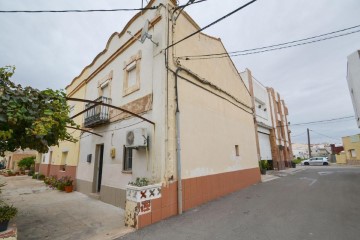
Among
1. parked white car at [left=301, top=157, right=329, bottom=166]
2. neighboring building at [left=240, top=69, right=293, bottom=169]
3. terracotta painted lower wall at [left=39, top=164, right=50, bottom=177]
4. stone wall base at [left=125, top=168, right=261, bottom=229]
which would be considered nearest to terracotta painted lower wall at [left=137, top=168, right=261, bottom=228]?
stone wall base at [left=125, top=168, right=261, bottom=229]

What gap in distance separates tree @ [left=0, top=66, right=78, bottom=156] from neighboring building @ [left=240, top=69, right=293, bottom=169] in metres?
16.4

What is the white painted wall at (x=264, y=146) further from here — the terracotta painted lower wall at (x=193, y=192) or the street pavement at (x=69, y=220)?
the street pavement at (x=69, y=220)

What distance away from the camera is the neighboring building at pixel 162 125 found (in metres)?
5.77

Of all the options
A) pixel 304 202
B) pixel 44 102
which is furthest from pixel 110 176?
pixel 304 202

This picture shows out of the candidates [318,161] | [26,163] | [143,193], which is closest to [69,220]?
[143,193]

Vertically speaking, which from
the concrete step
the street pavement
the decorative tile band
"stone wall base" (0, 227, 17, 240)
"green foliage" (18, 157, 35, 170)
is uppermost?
"green foliage" (18, 157, 35, 170)

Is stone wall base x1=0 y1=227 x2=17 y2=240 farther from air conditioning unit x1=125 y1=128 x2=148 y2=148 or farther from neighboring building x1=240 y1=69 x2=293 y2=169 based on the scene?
neighboring building x1=240 y1=69 x2=293 y2=169

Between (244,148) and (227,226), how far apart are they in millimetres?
6464

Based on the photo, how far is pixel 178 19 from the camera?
7.38 meters

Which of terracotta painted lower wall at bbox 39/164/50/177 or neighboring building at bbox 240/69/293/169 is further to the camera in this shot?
neighboring building at bbox 240/69/293/169

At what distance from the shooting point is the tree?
360 centimetres

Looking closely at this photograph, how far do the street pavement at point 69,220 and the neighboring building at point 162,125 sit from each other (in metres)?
0.55

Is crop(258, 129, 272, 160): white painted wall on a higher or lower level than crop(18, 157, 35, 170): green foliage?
higher

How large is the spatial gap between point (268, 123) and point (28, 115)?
20968mm
